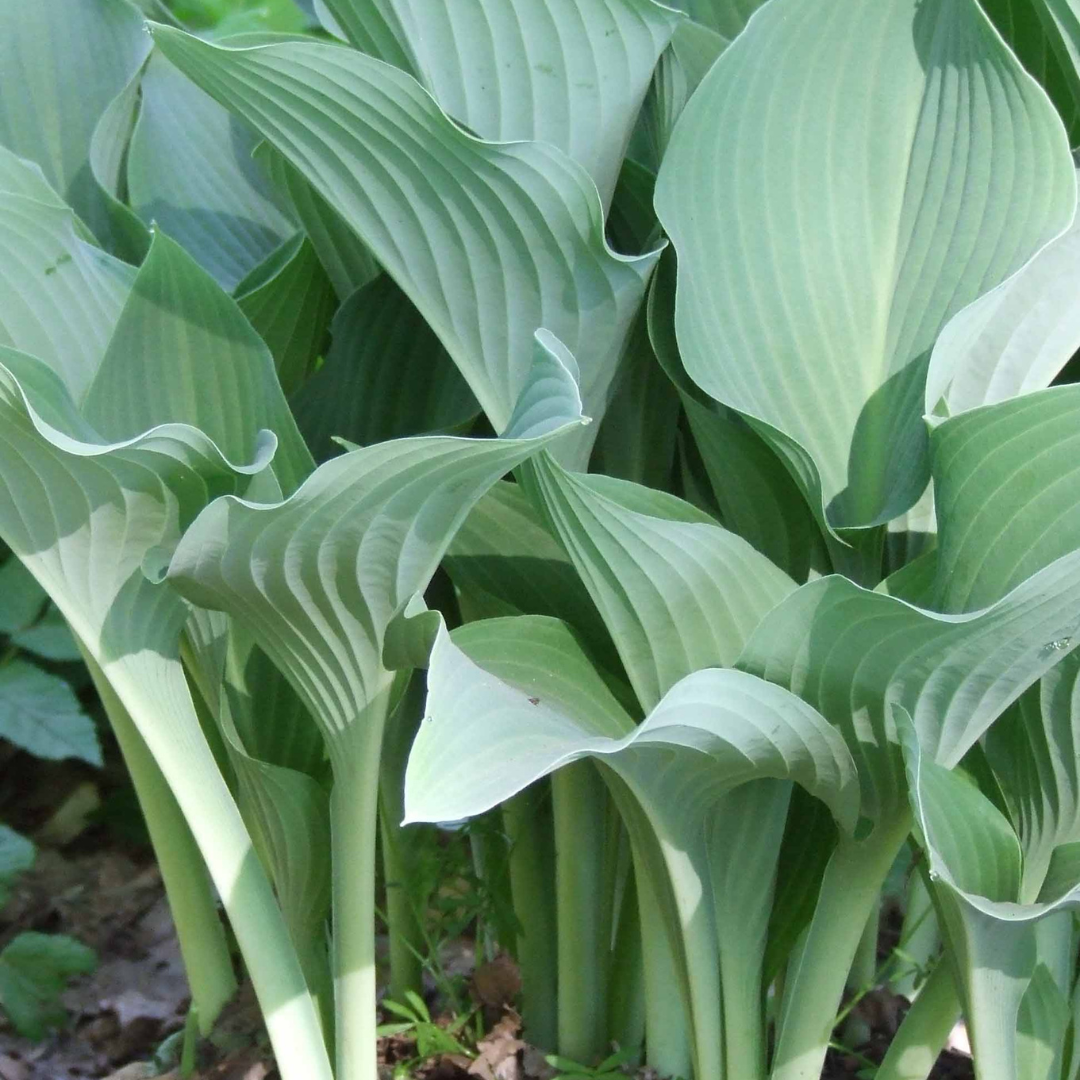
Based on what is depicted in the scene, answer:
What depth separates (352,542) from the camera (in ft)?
1.84

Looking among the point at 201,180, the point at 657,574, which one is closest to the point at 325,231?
the point at 201,180

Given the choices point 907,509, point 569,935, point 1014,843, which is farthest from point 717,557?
point 569,935

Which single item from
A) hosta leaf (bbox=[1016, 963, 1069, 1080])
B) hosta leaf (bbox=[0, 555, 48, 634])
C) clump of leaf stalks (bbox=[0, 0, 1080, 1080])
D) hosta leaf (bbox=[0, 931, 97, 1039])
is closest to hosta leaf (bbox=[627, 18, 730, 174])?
clump of leaf stalks (bbox=[0, 0, 1080, 1080])

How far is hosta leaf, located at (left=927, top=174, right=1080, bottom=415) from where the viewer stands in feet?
2.11

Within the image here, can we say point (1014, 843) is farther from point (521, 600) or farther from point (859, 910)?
point (521, 600)

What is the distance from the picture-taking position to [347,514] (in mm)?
546

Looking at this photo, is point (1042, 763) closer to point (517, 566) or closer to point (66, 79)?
point (517, 566)

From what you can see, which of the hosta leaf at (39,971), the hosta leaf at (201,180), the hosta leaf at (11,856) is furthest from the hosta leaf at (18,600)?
the hosta leaf at (201,180)

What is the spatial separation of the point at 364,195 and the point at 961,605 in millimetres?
378

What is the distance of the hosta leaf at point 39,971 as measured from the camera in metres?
1.16

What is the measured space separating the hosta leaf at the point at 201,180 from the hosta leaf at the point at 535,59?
256 millimetres

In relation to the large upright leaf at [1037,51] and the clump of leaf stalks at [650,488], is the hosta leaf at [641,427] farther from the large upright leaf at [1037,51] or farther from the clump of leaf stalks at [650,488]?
the large upright leaf at [1037,51]

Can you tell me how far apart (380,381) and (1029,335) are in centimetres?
43

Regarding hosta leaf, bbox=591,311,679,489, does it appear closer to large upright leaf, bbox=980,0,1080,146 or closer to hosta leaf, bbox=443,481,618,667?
hosta leaf, bbox=443,481,618,667
